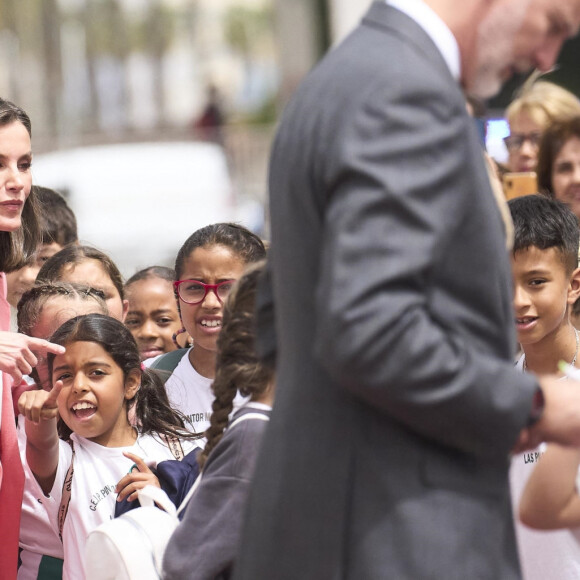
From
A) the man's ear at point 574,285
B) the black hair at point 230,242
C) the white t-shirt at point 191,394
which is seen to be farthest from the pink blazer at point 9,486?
the man's ear at point 574,285

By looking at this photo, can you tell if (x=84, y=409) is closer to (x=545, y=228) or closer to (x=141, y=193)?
(x=545, y=228)

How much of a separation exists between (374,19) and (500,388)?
644 millimetres

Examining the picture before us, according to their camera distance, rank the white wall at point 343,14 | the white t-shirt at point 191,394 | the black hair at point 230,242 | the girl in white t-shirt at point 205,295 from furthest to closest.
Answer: the white wall at point 343,14
the black hair at point 230,242
the girl in white t-shirt at point 205,295
the white t-shirt at point 191,394

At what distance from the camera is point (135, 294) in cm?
591

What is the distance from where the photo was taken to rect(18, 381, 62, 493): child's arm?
387 centimetres

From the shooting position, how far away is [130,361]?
14.1ft

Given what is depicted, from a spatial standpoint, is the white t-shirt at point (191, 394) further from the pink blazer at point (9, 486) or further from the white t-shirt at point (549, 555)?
the white t-shirt at point (549, 555)

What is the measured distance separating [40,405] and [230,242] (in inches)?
46.0

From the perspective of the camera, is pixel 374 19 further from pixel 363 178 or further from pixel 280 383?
pixel 280 383

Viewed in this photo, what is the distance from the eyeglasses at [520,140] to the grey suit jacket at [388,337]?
389 centimetres

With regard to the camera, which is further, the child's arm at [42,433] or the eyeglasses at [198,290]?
the eyeglasses at [198,290]

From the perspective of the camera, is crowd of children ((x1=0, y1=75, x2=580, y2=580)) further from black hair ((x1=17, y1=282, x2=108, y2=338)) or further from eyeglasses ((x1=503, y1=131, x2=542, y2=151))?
eyeglasses ((x1=503, y1=131, x2=542, y2=151))

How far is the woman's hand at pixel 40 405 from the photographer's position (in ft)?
12.6

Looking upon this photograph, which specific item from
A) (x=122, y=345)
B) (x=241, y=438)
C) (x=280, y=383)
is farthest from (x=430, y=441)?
(x=122, y=345)
